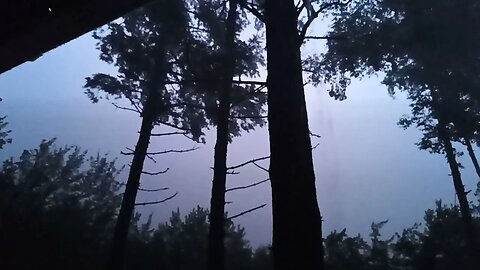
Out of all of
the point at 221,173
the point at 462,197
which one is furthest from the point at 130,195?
the point at 462,197

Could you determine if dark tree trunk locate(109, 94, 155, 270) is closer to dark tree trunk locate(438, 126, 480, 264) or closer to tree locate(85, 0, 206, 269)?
tree locate(85, 0, 206, 269)

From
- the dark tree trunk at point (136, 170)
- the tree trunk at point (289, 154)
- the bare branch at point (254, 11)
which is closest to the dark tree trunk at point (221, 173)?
the dark tree trunk at point (136, 170)

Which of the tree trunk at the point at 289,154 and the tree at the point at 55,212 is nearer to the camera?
the tree trunk at the point at 289,154

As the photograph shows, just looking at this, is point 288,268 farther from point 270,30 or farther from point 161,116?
point 161,116

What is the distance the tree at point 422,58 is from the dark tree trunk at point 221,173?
7.21 feet

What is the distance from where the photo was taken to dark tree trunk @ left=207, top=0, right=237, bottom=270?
10.2m

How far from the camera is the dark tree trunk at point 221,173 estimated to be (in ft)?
33.3

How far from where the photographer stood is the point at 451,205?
18.7m

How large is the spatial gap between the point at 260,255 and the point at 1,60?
16.6 metres

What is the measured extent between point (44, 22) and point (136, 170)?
10.4 meters

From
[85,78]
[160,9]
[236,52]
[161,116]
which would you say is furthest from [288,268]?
[85,78]

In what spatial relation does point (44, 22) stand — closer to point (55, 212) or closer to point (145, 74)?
point (145, 74)

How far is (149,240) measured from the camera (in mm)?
18266

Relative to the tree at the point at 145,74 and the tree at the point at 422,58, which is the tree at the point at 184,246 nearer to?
the tree at the point at 145,74
